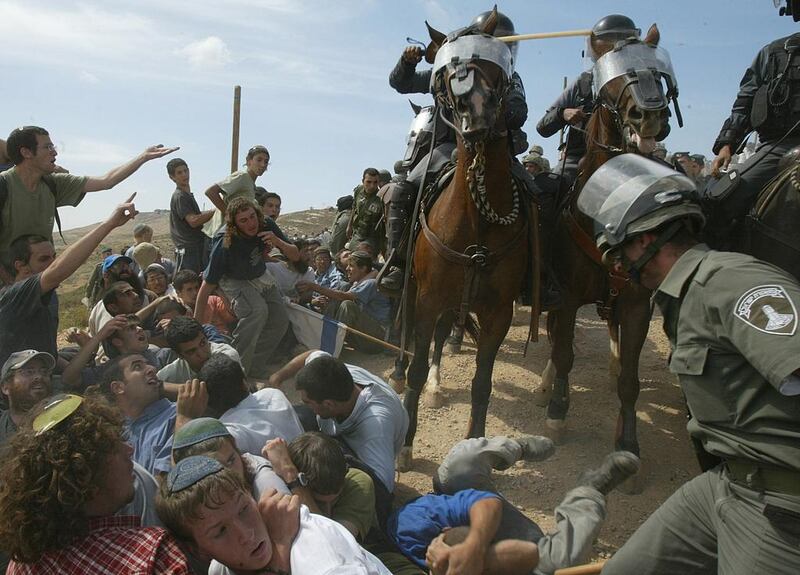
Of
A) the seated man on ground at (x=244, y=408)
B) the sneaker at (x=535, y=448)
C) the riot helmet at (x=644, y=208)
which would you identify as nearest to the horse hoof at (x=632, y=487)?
the sneaker at (x=535, y=448)

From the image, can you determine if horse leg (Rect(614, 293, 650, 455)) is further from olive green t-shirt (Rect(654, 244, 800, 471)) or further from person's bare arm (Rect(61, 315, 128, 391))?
person's bare arm (Rect(61, 315, 128, 391))

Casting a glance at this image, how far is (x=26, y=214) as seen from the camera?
4.95m

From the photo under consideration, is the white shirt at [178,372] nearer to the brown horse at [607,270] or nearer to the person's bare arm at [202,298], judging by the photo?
the person's bare arm at [202,298]

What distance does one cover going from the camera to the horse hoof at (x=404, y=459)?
4910mm

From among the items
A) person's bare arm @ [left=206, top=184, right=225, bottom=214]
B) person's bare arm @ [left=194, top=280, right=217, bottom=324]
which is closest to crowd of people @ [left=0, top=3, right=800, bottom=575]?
person's bare arm @ [left=194, top=280, right=217, bottom=324]

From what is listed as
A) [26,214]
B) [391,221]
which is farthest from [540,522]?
[26,214]

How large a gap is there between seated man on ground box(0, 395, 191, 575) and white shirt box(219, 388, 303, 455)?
4.02 feet

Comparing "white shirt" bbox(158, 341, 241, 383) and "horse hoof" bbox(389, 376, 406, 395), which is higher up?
"white shirt" bbox(158, 341, 241, 383)

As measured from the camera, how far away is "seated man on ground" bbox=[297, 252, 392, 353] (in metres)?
7.58

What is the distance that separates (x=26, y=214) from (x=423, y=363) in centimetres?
343

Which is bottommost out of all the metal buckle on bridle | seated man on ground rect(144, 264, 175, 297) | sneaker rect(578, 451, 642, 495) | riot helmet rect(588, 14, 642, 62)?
seated man on ground rect(144, 264, 175, 297)

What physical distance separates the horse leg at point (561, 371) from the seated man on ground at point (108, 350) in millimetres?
3327

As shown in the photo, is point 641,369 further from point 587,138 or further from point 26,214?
point 26,214

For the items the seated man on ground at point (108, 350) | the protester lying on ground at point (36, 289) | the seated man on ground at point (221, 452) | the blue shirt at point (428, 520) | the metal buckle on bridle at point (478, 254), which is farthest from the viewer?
the seated man on ground at point (108, 350)
